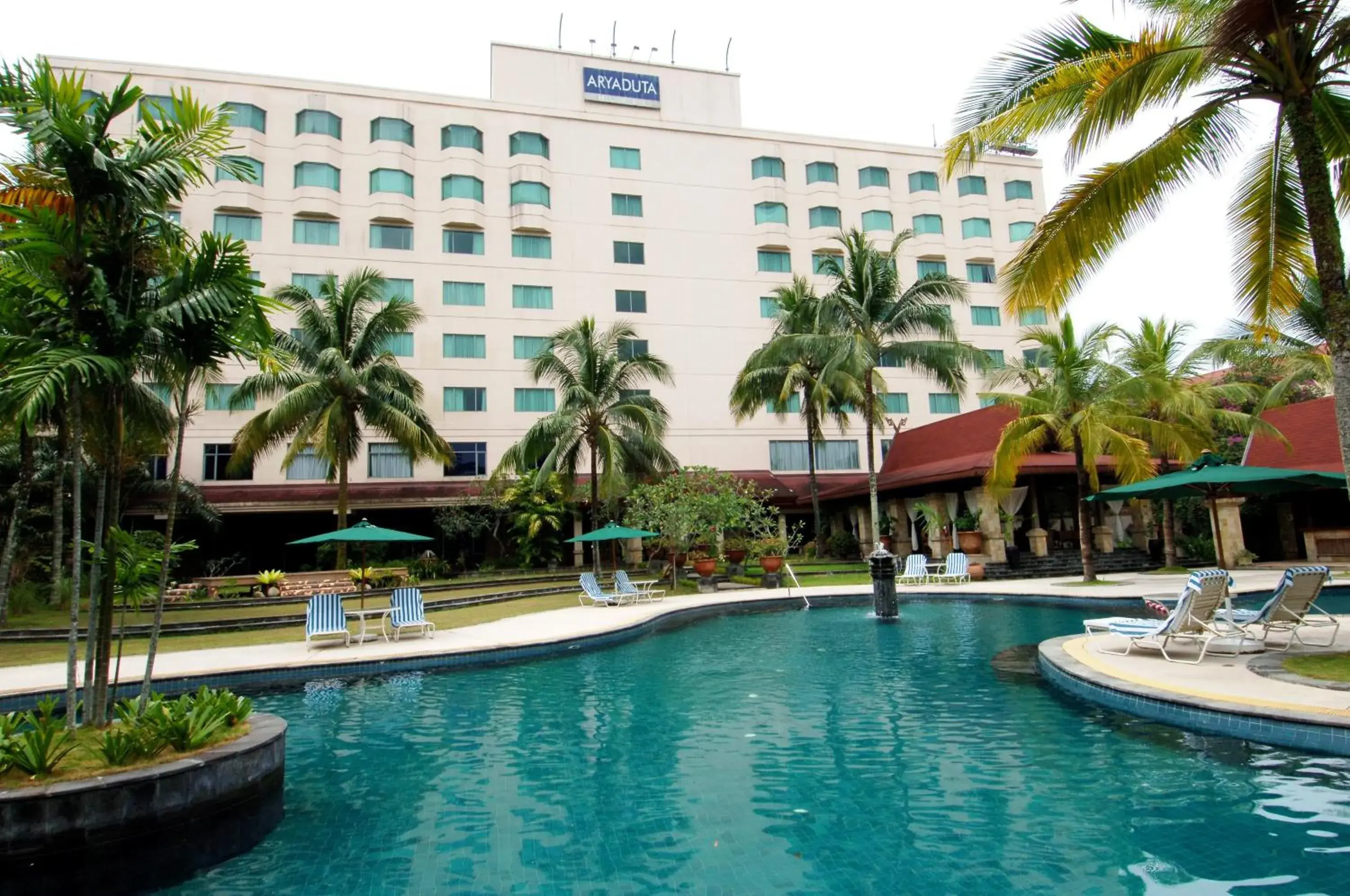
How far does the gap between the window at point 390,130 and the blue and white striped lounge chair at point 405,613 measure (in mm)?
26458

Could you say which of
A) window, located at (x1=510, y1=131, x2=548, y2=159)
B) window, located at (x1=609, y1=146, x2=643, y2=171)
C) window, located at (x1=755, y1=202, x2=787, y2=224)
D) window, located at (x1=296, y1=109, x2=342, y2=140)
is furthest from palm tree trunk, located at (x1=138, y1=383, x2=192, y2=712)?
window, located at (x1=755, y1=202, x2=787, y2=224)

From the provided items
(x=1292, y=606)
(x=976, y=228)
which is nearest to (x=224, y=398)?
(x=1292, y=606)

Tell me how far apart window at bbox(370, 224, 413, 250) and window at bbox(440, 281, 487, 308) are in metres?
2.36

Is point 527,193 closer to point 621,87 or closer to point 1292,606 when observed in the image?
point 621,87

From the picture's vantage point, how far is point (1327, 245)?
7.12 meters

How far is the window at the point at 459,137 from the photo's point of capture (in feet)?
113

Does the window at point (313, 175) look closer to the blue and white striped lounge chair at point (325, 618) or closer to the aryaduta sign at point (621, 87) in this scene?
the aryaduta sign at point (621, 87)

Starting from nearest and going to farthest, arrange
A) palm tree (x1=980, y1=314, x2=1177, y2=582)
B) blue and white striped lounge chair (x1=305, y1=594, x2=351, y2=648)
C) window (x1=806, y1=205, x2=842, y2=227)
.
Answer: blue and white striped lounge chair (x1=305, y1=594, x2=351, y2=648)
palm tree (x1=980, y1=314, x2=1177, y2=582)
window (x1=806, y1=205, x2=842, y2=227)

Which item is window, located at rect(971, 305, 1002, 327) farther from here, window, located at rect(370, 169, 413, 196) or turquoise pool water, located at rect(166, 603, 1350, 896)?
turquoise pool water, located at rect(166, 603, 1350, 896)

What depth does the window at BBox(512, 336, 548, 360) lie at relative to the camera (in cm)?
3369

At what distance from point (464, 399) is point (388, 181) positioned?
1005 cm

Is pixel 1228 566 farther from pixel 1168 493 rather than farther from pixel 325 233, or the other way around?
pixel 325 233

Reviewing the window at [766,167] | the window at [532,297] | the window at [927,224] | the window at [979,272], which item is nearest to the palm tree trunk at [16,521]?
the window at [532,297]

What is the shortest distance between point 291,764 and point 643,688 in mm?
4049
